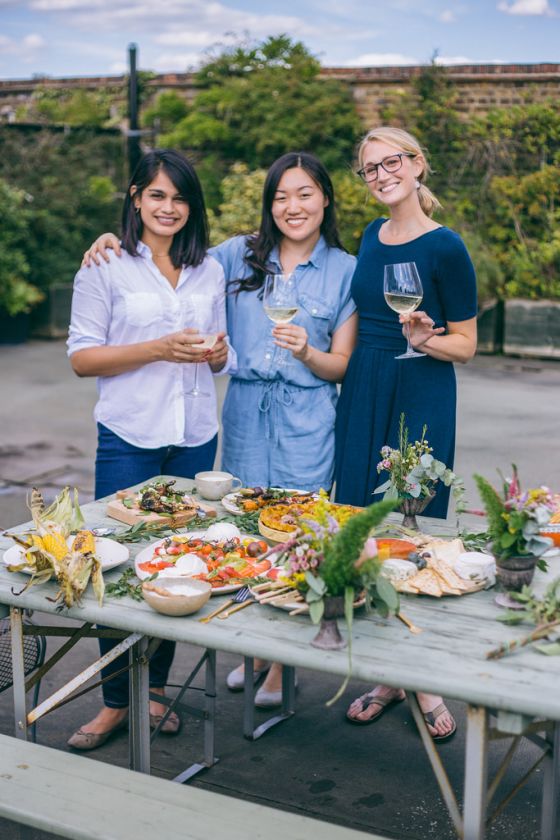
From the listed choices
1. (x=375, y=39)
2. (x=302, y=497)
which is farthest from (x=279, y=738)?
(x=375, y=39)

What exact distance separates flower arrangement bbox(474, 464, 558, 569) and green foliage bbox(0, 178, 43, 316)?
11.2m

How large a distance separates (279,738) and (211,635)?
145 cm

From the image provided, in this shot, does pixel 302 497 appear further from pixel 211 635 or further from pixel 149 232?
pixel 149 232

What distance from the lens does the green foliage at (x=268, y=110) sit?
50.8ft

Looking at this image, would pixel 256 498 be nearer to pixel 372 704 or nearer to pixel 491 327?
pixel 372 704

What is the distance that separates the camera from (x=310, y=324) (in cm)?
360

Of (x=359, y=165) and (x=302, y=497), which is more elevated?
(x=359, y=165)

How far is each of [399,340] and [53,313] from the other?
10840 mm

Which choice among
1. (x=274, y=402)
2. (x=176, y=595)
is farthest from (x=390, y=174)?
(x=176, y=595)

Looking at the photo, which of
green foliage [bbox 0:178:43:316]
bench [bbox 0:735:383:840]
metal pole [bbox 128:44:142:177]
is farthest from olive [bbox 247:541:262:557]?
metal pole [bbox 128:44:142:177]

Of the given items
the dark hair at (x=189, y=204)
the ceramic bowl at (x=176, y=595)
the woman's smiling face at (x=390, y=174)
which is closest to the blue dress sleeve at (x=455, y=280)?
the woman's smiling face at (x=390, y=174)

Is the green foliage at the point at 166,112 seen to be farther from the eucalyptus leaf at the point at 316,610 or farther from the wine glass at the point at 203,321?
the eucalyptus leaf at the point at 316,610

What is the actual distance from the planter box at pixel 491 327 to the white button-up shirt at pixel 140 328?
9.48m

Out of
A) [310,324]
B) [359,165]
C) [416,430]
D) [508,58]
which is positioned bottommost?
[416,430]
